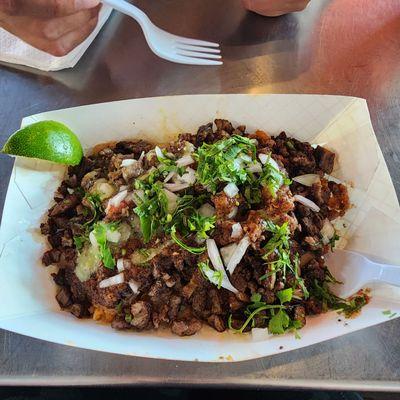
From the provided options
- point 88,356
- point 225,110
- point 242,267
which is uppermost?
point 225,110

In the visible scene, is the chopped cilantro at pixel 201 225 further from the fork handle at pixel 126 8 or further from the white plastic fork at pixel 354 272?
the fork handle at pixel 126 8

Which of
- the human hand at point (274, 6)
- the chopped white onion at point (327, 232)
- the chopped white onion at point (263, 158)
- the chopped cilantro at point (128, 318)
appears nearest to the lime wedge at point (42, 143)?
the chopped cilantro at point (128, 318)

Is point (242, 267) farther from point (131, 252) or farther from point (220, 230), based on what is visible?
point (131, 252)

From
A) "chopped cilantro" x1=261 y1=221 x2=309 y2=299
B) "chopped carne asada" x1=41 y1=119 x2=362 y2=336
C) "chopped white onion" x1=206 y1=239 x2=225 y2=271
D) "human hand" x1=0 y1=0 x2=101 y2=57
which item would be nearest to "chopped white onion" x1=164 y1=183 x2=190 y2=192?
"chopped carne asada" x1=41 y1=119 x2=362 y2=336

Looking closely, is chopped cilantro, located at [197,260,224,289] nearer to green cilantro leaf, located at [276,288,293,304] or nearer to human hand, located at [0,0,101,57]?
green cilantro leaf, located at [276,288,293,304]

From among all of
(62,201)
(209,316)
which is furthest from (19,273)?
(209,316)

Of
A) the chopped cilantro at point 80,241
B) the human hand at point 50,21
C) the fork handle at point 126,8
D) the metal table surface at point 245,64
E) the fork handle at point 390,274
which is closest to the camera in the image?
the fork handle at point 390,274
